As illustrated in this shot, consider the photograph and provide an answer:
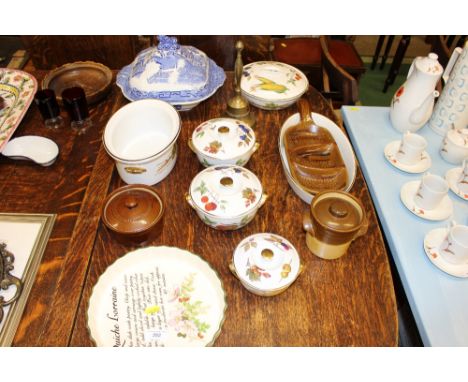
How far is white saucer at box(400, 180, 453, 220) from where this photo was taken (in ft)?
3.74

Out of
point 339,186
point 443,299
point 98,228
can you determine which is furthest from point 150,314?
point 443,299

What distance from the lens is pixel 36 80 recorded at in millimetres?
1438

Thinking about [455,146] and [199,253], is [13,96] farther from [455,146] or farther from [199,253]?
[455,146]

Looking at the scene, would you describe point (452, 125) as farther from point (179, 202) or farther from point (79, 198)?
point (79, 198)

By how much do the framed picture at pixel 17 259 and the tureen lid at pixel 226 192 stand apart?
445mm

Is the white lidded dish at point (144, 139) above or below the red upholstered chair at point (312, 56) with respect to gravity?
above

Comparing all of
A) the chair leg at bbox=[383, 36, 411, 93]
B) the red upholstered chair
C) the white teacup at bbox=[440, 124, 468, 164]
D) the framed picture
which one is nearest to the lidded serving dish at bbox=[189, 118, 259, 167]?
the framed picture

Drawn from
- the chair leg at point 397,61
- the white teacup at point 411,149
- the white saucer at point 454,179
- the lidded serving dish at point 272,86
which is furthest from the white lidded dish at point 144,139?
the chair leg at point 397,61

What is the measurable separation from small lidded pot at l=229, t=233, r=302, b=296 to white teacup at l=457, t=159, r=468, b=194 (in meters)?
0.67

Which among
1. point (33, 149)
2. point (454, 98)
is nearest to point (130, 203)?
point (33, 149)

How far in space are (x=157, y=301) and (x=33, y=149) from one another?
712mm

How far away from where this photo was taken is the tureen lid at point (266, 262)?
88cm

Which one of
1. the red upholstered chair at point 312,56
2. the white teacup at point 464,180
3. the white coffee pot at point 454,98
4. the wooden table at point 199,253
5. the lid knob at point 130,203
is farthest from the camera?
the red upholstered chair at point 312,56

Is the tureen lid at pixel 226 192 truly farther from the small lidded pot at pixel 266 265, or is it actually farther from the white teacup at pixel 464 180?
the white teacup at pixel 464 180
